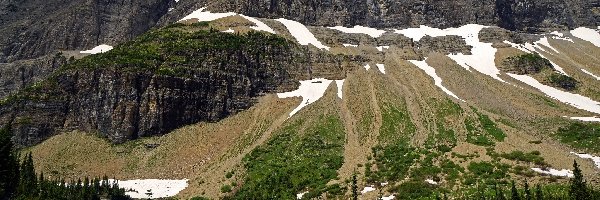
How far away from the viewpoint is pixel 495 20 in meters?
155

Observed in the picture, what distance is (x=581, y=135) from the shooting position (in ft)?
280

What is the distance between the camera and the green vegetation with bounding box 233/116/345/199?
79875 millimetres

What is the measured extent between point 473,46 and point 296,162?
69412 millimetres

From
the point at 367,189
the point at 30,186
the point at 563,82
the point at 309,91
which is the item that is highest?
the point at 309,91

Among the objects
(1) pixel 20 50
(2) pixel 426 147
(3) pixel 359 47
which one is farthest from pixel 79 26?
(2) pixel 426 147

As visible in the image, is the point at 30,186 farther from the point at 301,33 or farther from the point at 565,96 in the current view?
the point at 565,96

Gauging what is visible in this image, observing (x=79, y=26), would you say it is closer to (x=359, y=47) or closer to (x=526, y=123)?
(x=359, y=47)

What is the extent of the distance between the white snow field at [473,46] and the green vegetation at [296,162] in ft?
136

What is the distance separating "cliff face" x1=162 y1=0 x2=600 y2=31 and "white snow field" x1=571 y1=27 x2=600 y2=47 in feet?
9.73

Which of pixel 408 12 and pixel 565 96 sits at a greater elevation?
pixel 408 12

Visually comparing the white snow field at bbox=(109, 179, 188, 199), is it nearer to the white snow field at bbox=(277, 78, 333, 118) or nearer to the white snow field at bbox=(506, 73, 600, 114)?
the white snow field at bbox=(277, 78, 333, 118)

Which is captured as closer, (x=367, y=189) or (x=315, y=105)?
(x=367, y=189)

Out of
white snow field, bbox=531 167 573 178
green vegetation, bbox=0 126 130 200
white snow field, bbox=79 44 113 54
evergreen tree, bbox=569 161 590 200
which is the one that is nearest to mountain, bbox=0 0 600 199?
white snow field, bbox=531 167 573 178

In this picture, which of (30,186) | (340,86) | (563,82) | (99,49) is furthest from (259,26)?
(30,186)
